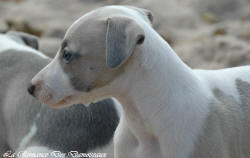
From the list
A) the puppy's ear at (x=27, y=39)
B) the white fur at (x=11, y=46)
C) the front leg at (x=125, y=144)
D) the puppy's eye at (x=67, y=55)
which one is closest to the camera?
the puppy's eye at (x=67, y=55)

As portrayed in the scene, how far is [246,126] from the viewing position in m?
2.55

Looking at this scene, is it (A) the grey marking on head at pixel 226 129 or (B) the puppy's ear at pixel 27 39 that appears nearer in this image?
(A) the grey marking on head at pixel 226 129

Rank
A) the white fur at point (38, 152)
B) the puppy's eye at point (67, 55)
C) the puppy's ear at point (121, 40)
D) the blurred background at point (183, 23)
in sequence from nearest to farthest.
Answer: the puppy's ear at point (121, 40) → the puppy's eye at point (67, 55) → the white fur at point (38, 152) → the blurred background at point (183, 23)

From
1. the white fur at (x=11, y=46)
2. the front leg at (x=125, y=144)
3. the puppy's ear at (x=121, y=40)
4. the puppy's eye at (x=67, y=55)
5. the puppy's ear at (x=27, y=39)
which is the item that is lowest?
the puppy's ear at (x=27, y=39)

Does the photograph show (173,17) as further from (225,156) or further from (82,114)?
(225,156)

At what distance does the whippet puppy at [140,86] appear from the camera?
2252 millimetres

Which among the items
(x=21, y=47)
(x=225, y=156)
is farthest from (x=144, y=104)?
(x=21, y=47)

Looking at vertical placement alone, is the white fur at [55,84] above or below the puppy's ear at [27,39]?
above

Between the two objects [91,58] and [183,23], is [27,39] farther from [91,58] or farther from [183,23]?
[183,23]

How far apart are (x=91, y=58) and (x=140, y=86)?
0.26m

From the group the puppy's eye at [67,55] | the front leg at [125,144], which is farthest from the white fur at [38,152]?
the puppy's eye at [67,55]

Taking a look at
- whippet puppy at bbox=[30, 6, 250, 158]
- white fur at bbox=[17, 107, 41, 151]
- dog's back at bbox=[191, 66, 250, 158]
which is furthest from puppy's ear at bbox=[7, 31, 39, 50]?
dog's back at bbox=[191, 66, 250, 158]

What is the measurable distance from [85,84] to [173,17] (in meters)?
3.68

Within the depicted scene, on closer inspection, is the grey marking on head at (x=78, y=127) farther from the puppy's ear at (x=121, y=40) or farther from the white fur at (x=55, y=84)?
the puppy's ear at (x=121, y=40)
